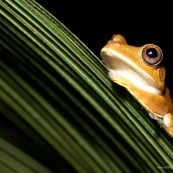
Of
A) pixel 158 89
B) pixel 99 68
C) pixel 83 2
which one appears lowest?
pixel 99 68

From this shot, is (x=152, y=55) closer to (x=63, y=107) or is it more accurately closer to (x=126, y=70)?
(x=126, y=70)

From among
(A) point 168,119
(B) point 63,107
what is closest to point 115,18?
(A) point 168,119

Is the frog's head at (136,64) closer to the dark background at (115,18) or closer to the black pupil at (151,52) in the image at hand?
the black pupil at (151,52)

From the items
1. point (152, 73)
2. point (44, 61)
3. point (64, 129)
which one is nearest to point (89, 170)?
point (64, 129)

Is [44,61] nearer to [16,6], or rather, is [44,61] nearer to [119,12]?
[16,6]

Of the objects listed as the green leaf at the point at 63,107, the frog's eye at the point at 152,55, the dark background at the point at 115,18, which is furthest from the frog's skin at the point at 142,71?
the dark background at the point at 115,18

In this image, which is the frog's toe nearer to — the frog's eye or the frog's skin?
the frog's skin

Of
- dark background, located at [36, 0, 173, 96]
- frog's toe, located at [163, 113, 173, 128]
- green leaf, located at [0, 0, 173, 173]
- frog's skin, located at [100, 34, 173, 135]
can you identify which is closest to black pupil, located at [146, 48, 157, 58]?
frog's skin, located at [100, 34, 173, 135]

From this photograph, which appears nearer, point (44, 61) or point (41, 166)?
point (44, 61)
